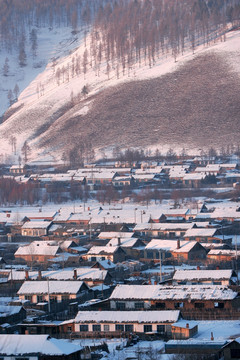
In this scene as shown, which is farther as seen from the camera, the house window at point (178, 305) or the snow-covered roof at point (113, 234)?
the snow-covered roof at point (113, 234)

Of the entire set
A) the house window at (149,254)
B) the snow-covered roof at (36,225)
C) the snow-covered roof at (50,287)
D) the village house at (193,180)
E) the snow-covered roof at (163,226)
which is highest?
the village house at (193,180)

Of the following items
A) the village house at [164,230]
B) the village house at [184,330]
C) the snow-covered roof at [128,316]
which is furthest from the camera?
the village house at [164,230]

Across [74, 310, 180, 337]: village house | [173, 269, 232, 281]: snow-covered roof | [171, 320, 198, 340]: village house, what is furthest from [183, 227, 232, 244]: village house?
[171, 320, 198, 340]: village house

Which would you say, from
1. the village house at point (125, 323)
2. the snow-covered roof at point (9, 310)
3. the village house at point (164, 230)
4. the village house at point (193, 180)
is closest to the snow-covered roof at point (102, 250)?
the village house at point (164, 230)

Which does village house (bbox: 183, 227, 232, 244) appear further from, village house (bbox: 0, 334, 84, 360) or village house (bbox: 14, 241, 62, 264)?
village house (bbox: 0, 334, 84, 360)

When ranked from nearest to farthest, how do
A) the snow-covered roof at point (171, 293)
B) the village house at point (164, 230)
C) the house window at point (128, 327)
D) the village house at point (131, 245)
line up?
1. the house window at point (128, 327)
2. the snow-covered roof at point (171, 293)
3. the village house at point (131, 245)
4. the village house at point (164, 230)

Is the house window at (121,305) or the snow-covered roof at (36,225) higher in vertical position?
the snow-covered roof at (36,225)

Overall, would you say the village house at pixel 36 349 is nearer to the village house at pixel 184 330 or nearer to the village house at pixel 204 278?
the village house at pixel 184 330

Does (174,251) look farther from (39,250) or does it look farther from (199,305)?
(199,305)
